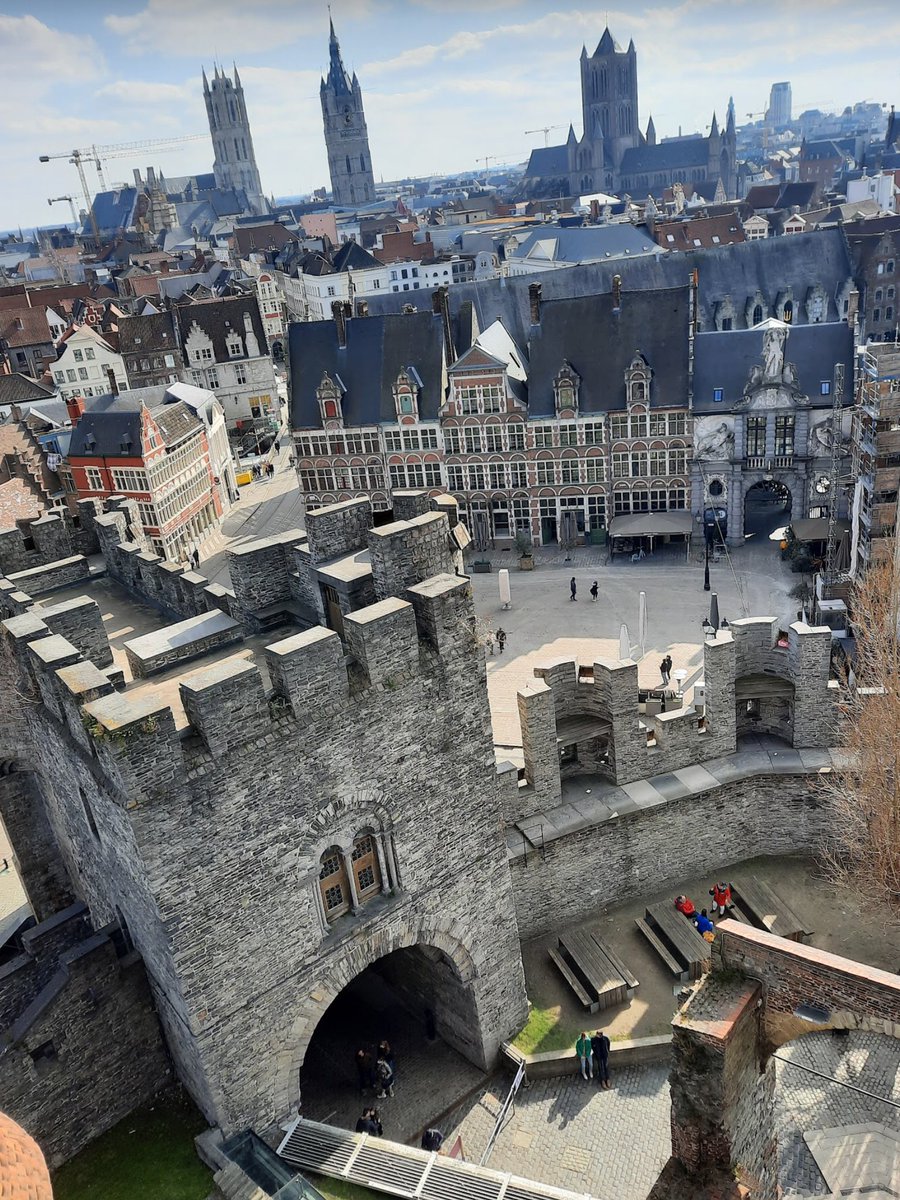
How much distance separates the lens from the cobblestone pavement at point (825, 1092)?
662 inches

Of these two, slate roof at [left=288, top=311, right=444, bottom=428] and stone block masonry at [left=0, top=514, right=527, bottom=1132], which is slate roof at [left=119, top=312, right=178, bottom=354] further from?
stone block masonry at [left=0, top=514, right=527, bottom=1132]

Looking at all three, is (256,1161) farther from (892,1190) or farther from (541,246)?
(541,246)

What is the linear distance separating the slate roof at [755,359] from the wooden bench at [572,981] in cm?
3338

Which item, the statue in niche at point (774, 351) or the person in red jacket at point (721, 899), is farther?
the statue in niche at point (774, 351)

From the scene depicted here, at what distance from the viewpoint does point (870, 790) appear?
2170 cm

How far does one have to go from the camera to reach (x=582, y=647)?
1528 inches

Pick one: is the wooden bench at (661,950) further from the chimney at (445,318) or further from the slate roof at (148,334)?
the slate roof at (148,334)

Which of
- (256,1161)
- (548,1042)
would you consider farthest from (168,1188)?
(548,1042)

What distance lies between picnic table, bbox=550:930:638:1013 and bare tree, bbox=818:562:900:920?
19.9 ft

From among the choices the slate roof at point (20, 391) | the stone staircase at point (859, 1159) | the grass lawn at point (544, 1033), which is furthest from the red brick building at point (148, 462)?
the stone staircase at point (859, 1159)

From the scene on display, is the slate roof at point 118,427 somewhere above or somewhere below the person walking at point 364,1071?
above

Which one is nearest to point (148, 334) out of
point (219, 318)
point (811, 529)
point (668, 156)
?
point (219, 318)

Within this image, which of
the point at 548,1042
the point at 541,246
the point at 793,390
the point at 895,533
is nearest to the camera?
the point at 548,1042

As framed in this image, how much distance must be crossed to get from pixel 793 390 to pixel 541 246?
61054mm
